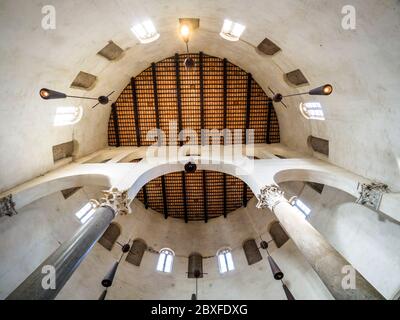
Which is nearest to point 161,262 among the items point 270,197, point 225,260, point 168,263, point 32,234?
point 168,263

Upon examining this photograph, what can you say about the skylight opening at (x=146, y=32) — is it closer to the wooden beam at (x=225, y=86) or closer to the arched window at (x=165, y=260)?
the wooden beam at (x=225, y=86)

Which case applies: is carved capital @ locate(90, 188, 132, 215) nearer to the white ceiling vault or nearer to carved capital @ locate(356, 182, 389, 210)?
the white ceiling vault

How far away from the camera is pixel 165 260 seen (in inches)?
501

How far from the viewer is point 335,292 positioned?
375 cm

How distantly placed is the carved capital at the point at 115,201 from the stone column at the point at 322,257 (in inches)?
186

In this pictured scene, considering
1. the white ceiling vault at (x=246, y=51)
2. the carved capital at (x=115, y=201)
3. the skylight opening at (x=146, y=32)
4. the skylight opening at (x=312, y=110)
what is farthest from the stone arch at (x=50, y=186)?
the skylight opening at (x=312, y=110)

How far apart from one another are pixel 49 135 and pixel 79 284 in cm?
664

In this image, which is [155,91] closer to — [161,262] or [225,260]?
[161,262]

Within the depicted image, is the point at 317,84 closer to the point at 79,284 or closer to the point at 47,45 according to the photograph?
the point at 47,45

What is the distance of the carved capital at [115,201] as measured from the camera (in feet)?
21.9

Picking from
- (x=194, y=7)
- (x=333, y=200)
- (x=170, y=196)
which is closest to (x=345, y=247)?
(x=333, y=200)

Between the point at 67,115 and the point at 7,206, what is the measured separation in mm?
Answer: 4196

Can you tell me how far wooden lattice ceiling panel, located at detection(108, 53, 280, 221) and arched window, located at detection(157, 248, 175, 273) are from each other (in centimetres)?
362

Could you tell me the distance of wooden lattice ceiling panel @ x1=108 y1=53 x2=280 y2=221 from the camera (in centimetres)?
1145
